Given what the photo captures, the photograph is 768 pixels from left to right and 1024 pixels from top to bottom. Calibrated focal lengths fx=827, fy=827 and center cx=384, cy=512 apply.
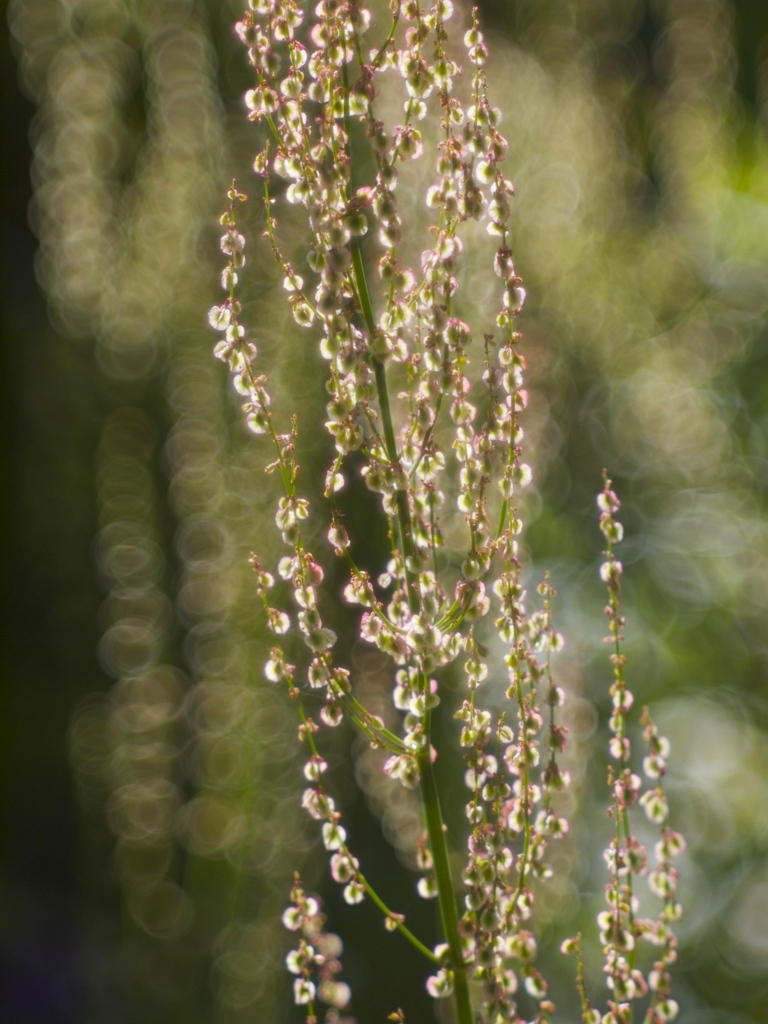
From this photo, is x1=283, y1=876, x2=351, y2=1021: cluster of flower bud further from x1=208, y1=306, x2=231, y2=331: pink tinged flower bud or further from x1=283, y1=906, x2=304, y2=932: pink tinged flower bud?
x1=208, y1=306, x2=231, y2=331: pink tinged flower bud

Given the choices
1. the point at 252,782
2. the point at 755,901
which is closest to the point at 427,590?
the point at 252,782

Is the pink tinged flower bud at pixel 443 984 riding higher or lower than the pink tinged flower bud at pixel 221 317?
lower

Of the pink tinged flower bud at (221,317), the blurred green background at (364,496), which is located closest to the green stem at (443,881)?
the pink tinged flower bud at (221,317)

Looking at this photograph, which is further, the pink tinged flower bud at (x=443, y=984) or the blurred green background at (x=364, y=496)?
the blurred green background at (x=364, y=496)

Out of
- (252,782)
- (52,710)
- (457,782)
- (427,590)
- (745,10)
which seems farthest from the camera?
(52,710)

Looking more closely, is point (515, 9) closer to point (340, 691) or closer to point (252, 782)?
point (252, 782)

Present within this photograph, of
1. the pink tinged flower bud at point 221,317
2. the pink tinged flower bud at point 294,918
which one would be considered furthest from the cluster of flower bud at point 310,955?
the pink tinged flower bud at point 221,317

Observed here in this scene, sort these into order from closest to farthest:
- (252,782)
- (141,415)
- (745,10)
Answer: (252,782), (745,10), (141,415)

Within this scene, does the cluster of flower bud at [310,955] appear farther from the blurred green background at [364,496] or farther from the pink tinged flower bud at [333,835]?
the blurred green background at [364,496]

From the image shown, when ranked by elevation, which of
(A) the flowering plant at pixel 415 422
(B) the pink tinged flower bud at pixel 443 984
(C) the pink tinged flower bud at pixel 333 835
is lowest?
(B) the pink tinged flower bud at pixel 443 984

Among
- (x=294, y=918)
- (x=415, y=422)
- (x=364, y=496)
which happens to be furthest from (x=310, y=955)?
(x=364, y=496)
